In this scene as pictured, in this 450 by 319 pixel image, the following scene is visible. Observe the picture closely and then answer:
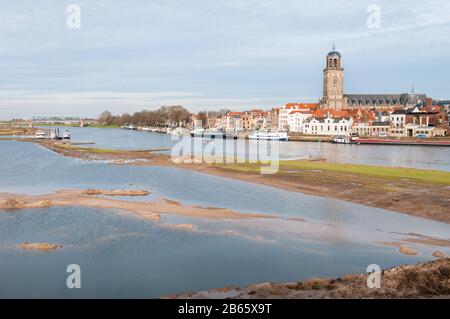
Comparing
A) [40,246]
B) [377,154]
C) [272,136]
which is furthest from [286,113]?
[40,246]

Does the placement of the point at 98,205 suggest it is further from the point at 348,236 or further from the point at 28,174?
the point at 28,174

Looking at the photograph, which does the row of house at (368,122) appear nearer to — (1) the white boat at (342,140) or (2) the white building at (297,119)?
(2) the white building at (297,119)

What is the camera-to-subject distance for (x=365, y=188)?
133ft

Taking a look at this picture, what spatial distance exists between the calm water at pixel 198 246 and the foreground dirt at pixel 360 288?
122 centimetres

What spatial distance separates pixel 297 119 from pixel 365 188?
13720 cm

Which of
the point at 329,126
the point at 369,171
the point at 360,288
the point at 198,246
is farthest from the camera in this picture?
the point at 329,126

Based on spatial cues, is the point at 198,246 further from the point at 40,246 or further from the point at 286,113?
the point at 286,113

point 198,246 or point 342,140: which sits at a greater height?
point 342,140

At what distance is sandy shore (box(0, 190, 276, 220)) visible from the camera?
30.8 metres

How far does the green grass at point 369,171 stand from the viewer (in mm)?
46250

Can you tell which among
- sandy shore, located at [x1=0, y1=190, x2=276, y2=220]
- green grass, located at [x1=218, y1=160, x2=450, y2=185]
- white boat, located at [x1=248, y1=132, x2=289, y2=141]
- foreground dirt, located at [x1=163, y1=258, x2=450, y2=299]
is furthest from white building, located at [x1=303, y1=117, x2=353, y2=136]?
foreground dirt, located at [x1=163, y1=258, x2=450, y2=299]

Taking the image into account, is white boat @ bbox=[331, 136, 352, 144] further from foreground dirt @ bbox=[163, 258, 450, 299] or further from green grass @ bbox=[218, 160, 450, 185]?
foreground dirt @ bbox=[163, 258, 450, 299]

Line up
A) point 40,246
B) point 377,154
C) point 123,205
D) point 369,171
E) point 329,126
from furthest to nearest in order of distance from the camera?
point 329,126 < point 377,154 < point 369,171 < point 123,205 < point 40,246
